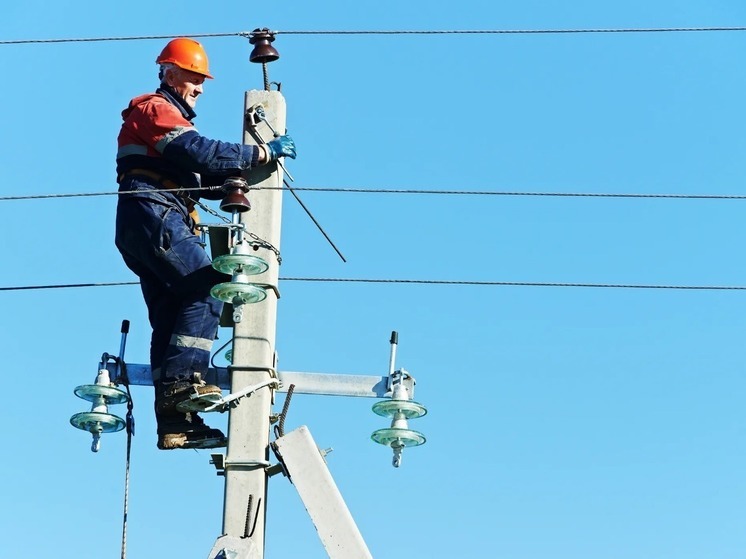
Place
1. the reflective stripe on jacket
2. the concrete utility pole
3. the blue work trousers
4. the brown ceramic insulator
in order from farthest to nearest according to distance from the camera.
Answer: the brown ceramic insulator < the reflective stripe on jacket < the blue work trousers < the concrete utility pole

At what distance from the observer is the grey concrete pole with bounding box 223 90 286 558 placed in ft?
21.1

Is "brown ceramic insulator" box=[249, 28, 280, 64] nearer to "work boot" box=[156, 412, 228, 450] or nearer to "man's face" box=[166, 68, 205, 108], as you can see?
"man's face" box=[166, 68, 205, 108]

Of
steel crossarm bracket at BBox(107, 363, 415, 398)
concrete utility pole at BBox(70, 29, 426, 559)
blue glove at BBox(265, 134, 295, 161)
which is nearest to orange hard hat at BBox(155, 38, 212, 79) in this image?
concrete utility pole at BBox(70, 29, 426, 559)

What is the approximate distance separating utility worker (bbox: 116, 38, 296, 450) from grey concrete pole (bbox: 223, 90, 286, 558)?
0.13 m

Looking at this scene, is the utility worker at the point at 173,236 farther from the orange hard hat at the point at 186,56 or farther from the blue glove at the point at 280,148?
the orange hard hat at the point at 186,56

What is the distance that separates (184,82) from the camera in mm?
7602

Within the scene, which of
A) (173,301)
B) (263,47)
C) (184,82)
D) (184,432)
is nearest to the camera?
(184,432)

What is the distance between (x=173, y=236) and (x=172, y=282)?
222 millimetres

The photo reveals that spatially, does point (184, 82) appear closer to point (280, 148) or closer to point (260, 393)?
point (280, 148)

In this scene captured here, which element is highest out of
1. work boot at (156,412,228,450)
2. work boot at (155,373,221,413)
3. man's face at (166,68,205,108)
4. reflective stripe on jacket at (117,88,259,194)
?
man's face at (166,68,205,108)

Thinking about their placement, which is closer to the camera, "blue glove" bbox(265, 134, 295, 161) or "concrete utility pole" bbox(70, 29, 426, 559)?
"concrete utility pole" bbox(70, 29, 426, 559)

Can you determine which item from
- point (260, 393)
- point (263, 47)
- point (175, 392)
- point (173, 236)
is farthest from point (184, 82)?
point (260, 393)

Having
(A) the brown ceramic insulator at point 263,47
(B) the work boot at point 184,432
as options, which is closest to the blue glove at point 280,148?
(A) the brown ceramic insulator at point 263,47

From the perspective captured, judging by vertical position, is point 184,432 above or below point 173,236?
below
